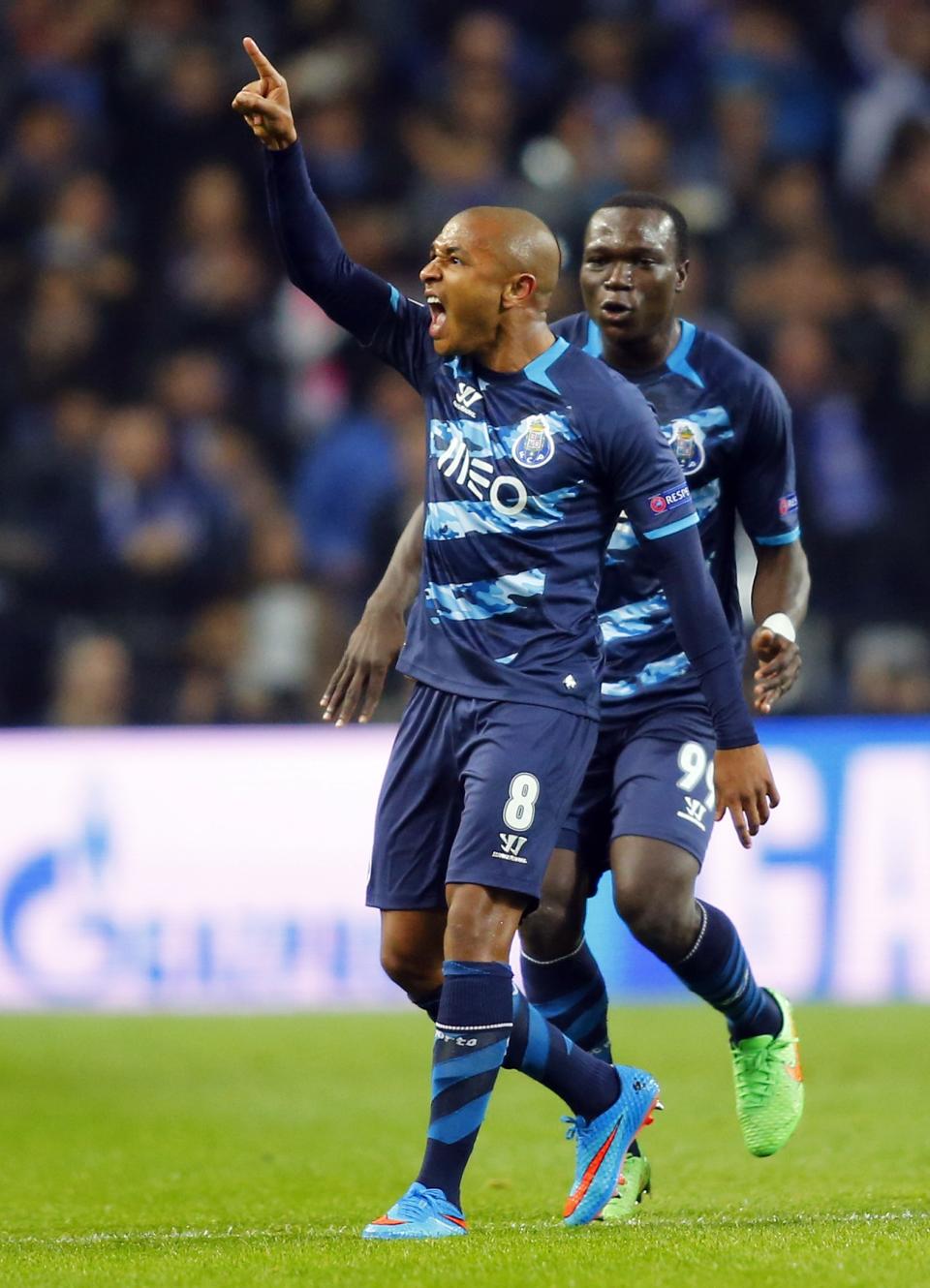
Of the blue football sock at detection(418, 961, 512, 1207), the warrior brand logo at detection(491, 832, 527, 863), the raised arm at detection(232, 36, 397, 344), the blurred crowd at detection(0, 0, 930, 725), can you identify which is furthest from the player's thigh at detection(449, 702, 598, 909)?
the blurred crowd at detection(0, 0, 930, 725)

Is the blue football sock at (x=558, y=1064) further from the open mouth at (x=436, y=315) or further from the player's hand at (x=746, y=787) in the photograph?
→ the open mouth at (x=436, y=315)

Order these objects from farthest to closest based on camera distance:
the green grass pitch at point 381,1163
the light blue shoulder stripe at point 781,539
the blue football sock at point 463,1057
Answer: the light blue shoulder stripe at point 781,539 → the blue football sock at point 463,1057 → the green grass pitch at point 381,1163

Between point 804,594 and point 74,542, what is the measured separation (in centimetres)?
685

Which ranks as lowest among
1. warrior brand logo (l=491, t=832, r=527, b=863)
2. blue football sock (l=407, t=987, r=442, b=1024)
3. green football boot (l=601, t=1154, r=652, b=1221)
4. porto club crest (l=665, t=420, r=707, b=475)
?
green football boot (l=601, t=1154, r=652, b=1221)

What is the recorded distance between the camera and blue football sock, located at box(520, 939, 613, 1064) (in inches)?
211

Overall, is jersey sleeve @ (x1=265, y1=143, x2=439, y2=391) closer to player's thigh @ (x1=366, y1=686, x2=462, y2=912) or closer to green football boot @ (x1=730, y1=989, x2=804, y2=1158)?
player's thigh @ (x1=366, y1=686, x2=462, y2=912)

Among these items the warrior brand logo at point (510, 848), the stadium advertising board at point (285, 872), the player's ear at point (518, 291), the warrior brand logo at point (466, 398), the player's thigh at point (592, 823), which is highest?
the player's ear at point (518, 291)

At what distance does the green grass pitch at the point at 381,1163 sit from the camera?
393 cm

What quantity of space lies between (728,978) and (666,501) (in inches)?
54.6

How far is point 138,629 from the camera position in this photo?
11.4 metres

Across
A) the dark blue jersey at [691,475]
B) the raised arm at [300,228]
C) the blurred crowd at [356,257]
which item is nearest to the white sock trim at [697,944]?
the dark blue jersey at [691,475]

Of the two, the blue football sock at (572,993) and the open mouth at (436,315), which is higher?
the open mouth at (436,315)

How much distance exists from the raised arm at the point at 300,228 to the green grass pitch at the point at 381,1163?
2.06 meters

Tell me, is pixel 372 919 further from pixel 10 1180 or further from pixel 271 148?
pixel 271 148
